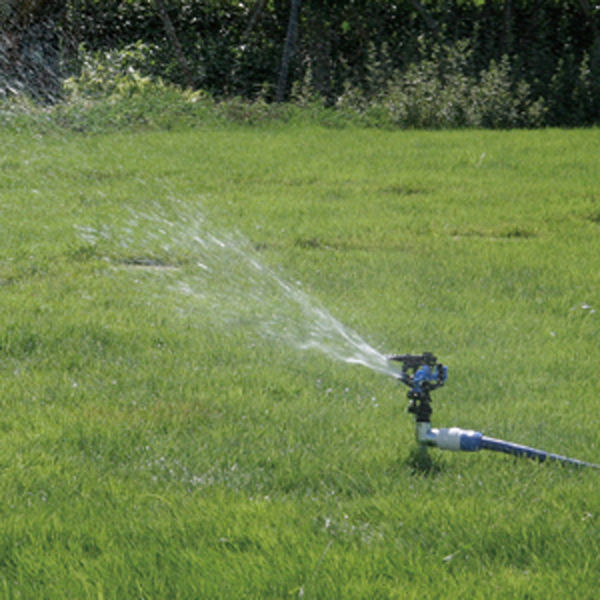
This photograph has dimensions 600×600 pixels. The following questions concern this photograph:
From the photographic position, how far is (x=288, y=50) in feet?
43.4

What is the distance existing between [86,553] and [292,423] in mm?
1127

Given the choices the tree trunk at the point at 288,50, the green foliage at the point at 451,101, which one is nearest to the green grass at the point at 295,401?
the green foliage at the point at 451,101

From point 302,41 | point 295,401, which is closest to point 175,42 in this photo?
point 302,41

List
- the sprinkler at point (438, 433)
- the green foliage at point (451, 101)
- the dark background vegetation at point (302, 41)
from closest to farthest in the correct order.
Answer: the sprinkler at point (438, 433) < the green foliage at point (451, 101) < the dark background vegetation at point (302, 41)

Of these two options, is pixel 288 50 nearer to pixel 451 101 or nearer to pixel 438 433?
pixel 451 101

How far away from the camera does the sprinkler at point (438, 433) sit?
3078 millimetres

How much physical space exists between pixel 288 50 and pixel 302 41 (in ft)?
3.51

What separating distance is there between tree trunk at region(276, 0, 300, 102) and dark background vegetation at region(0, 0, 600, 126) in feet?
0.06

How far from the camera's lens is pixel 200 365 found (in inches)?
167

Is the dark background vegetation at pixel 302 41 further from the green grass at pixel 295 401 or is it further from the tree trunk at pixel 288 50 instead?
the green grass at pixel 295 401

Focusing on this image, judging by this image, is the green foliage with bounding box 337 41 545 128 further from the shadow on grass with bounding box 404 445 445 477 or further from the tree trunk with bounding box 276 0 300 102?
the shadow on grass with bounding box 404 445 445 477

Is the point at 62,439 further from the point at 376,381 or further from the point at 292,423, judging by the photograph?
the point at 376,381

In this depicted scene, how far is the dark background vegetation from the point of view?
1295cm

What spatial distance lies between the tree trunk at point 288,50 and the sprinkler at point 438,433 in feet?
33.8
